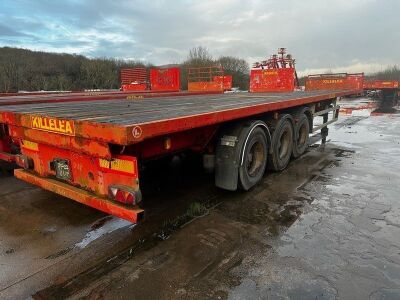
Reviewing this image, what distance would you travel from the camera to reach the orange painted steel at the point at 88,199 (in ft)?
9.72

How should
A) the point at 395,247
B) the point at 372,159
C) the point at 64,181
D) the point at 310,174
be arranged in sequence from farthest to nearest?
the point at 372,159 → the point at 310,174 → the point at 64,181 → the point at 395,247

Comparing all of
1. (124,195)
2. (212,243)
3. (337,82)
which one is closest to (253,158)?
(212,243)

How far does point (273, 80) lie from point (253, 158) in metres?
8.10

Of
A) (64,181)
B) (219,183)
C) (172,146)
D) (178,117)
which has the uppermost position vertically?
(178,117)

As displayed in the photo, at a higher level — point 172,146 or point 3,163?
point 172,146

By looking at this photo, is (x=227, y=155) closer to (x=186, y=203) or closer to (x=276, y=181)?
(x=186, y=203)

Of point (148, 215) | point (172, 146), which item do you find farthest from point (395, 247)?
point (148, 215)

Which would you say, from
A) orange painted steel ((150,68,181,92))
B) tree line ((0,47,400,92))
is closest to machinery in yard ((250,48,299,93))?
orange painted steel ((150,68,181,92))


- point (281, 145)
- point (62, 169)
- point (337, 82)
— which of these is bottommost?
point (281, 145)

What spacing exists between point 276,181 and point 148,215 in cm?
236

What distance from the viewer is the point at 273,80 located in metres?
12.5

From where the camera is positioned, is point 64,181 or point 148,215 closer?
point 64,181

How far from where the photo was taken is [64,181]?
11.9 ft

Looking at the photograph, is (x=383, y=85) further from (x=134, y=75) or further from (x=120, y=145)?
(x=120, y=145)
